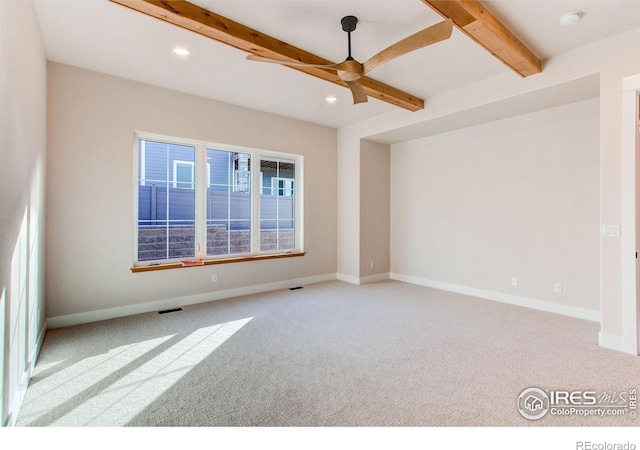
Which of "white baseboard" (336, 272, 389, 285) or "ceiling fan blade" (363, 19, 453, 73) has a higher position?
"ceiling fan blade" (363, 19, 453, 73)

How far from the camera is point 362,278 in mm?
A: 5602

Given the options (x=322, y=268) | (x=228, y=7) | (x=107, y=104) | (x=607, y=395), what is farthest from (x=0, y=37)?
(x=322, y=268)

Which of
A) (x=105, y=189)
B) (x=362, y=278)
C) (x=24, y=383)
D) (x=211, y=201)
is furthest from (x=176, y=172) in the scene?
(x=362, y=278)

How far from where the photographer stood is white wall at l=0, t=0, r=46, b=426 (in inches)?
67.1

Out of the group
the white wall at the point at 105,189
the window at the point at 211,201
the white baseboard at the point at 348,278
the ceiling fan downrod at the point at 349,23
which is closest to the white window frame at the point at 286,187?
the window at the point at 211,201

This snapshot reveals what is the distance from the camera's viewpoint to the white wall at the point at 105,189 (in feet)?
11.2

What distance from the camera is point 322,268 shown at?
228 inches

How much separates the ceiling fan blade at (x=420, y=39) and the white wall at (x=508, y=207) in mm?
2760

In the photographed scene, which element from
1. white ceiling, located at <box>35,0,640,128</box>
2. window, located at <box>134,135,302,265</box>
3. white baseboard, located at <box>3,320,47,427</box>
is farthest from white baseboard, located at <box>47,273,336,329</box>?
white ceiling, located at <box>35,0,640,128</box>

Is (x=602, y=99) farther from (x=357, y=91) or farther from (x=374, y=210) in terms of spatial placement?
(x=374, y=210)

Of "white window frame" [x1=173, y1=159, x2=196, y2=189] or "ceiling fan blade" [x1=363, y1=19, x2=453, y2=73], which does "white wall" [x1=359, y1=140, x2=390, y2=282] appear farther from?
"ceiling fan blade" [x1=363, y1=19, x2=453, y2=73]

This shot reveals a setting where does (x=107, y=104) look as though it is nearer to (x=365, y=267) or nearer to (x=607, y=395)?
(x=365, y=267)

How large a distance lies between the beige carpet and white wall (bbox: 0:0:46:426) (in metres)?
0.32

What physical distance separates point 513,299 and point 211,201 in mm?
4533
